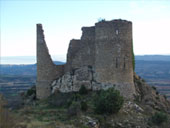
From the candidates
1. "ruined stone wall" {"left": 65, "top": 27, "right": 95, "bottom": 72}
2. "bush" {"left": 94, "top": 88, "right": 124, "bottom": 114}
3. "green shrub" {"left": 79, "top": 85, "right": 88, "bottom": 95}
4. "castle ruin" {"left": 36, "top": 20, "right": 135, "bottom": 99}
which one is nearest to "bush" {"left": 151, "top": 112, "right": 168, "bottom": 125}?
"bush" {"left": 94, "top": 88, "right": 124, "bottom": 114}

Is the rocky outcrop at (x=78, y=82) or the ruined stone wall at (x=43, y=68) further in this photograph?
the ruined stone wall at (x=43, y=68)

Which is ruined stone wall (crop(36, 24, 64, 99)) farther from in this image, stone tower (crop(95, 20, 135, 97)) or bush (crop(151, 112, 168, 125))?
bush (crop(151, 112, 168, 125))

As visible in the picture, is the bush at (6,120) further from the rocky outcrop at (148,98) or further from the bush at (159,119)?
the rocky outcrop at (148,98)

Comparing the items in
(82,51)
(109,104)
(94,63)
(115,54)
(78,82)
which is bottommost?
(109,104)

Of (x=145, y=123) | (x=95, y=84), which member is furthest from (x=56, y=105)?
(x=145, y=123)

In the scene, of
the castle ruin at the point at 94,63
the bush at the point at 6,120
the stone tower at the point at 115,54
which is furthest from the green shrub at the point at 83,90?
the bush at the point at 6,120

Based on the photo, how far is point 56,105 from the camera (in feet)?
85.1

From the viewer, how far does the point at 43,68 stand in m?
28.3

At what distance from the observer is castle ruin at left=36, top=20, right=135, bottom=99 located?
989 inches

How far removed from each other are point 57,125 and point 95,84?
24.9 ft

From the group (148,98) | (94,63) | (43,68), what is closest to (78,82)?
(94,63)

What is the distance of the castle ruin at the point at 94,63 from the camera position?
25.1 metres

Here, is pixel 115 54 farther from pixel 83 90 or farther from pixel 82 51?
pixel 83 90

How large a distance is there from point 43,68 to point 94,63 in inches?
207
